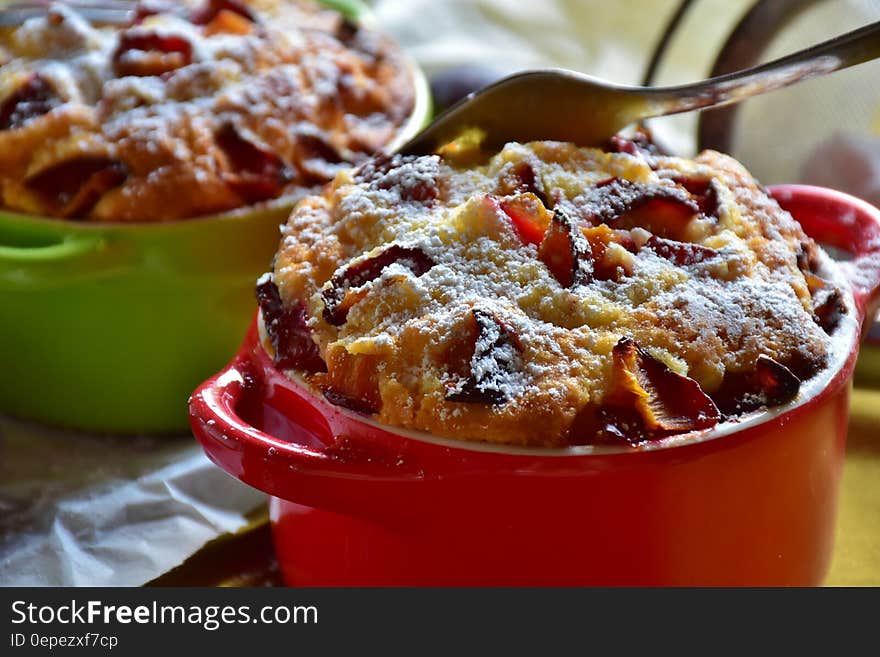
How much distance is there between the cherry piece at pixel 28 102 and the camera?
141 cm

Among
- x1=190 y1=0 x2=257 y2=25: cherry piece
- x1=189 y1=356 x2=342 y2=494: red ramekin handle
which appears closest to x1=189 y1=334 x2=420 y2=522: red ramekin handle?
x1=189 y1=356 x2=342 y2=494: red ramekin handle

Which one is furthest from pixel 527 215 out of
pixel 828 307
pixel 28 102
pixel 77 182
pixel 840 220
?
pixel 28 102

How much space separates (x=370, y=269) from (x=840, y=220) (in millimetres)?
523

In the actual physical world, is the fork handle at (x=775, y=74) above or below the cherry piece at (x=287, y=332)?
above

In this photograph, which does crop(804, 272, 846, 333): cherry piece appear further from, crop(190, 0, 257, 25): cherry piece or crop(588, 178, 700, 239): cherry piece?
crop(190, 0, 257, 25): cherry piece

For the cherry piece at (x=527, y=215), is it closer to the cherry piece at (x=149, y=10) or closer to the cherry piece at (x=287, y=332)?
the cherry piece at (x=287, y=332)

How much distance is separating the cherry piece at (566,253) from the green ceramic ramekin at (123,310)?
49 centimetres

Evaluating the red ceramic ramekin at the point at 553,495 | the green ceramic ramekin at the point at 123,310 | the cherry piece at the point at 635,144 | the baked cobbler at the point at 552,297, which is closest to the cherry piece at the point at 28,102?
the green ceramic ramekin at the point at 123,310

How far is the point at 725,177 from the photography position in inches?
42.7

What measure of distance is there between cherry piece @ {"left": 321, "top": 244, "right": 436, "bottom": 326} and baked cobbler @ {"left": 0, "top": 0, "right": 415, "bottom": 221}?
0.42 meters

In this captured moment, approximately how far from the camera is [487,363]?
871 millimetres

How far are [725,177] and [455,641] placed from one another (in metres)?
0.51

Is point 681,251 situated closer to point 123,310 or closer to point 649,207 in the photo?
point 649,207

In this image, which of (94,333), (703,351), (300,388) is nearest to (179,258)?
(94,333)
